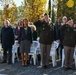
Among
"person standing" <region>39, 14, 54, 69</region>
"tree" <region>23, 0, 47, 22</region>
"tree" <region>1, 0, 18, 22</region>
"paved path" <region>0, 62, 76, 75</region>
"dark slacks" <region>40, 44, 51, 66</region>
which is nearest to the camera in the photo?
"paved path" <region>0, 62, 76, 75</region>

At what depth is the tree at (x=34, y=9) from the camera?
25.3 metres

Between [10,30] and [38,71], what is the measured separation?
2305 mm

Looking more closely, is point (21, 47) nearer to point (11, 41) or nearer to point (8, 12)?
point (11, 41)

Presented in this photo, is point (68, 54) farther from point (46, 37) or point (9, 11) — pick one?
point (9, 11)

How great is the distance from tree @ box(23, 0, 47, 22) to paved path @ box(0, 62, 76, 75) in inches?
517

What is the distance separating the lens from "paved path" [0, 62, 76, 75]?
10.8 metres

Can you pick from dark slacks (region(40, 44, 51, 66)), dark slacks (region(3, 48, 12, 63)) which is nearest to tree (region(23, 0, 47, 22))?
dark slacks (region(3, 48, 12, 63))

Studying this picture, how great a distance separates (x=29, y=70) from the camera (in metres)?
11.4

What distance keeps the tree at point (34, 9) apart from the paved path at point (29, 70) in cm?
1312

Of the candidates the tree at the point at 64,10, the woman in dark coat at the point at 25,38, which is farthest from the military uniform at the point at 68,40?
the tree at the point at 64,10

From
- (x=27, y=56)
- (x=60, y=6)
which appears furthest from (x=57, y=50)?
(x=60, y=6)

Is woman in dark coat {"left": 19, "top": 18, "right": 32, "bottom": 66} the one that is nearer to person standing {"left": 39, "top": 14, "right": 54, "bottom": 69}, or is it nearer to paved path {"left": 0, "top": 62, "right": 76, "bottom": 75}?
paved path {"left": 0, "top": 62, "right": 76, "bottom": 75}

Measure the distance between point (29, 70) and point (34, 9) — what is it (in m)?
14.7

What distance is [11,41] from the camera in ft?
41.3
